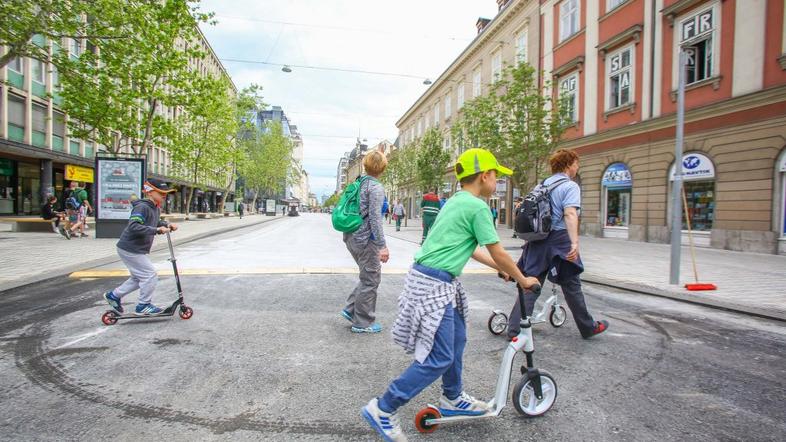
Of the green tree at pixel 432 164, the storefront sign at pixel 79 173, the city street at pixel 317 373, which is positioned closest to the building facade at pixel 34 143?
the storefront sign at pixel 79 173

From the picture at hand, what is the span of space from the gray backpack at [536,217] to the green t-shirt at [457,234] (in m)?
1.68

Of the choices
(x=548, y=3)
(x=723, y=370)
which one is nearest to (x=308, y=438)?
(x=723, y=370)

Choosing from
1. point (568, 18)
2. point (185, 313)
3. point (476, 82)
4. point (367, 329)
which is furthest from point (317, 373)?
point (476, 82)

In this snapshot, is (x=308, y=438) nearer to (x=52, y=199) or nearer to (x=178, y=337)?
(x=178, y=337)

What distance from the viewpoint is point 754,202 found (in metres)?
13.1

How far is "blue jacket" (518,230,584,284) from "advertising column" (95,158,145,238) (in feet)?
47.7

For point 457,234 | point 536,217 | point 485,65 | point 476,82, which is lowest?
point 457,234

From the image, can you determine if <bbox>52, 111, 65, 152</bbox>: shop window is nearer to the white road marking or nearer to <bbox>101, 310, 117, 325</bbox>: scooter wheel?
<bbox>101, 310, 117, 325</bbox>: scooter wheel

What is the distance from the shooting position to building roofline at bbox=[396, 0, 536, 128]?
28109 millimetres

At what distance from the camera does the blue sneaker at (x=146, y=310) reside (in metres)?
4.63

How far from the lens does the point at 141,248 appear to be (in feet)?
15.2

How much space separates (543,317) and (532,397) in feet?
7.27

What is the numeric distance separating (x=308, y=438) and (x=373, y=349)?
5.11 ft

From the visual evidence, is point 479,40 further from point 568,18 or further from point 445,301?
point 445,301
